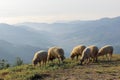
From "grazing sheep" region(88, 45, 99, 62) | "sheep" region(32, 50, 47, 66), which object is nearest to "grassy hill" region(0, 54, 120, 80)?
"grazing sheep" region(88, 45, 99, 62)

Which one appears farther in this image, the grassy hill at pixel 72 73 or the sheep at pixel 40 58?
the sheep at pixel 40 58

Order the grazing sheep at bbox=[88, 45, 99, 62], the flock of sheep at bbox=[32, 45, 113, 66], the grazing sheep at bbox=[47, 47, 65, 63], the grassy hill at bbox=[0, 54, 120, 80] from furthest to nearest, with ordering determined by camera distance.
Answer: the grazing sheep at bbox=[47, 47, 65, 63] → the grazing sheep at bbox=[88, 45, 99, 62] → the flock of sheep at bbox=[32, 45, 113, 66] → the grassy hill at bbox=[0, 54, 120, 80]

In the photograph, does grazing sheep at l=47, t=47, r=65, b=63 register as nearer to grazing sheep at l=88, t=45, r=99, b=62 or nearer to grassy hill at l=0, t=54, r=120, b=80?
grazing sheep at l=88, t=45, r=99, b=62

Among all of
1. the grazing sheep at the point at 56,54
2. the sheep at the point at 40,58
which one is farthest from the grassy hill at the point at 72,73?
the grazing sheep at the point at 56,54

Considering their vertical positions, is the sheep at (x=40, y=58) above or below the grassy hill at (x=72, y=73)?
above

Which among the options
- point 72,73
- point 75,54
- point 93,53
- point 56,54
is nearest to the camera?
point 72,73

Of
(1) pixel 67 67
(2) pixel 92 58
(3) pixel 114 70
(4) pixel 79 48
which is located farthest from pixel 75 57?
(3) pixel 114 70

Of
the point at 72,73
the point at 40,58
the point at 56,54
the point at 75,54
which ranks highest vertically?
the point at 56,54

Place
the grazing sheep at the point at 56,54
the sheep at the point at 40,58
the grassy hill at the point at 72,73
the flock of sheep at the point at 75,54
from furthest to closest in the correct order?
1. the grazing sheep at the point at 56,54
2. the sheep at the point at 40,58
3. the flock of sheep at the point at 75,54
4. the grassy hill at the point at 72,73

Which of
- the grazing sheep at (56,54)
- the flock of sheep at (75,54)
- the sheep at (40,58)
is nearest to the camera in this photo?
the flock of sheep at (75,54)

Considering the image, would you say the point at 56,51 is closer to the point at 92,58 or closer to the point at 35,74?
the point at 92,58

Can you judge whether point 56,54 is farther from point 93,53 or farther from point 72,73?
point 72,73

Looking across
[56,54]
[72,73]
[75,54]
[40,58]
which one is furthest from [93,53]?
[72,73]

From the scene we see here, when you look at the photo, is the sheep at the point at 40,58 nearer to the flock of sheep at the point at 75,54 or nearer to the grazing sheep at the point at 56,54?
the flock of sheep at the point at 75,54
